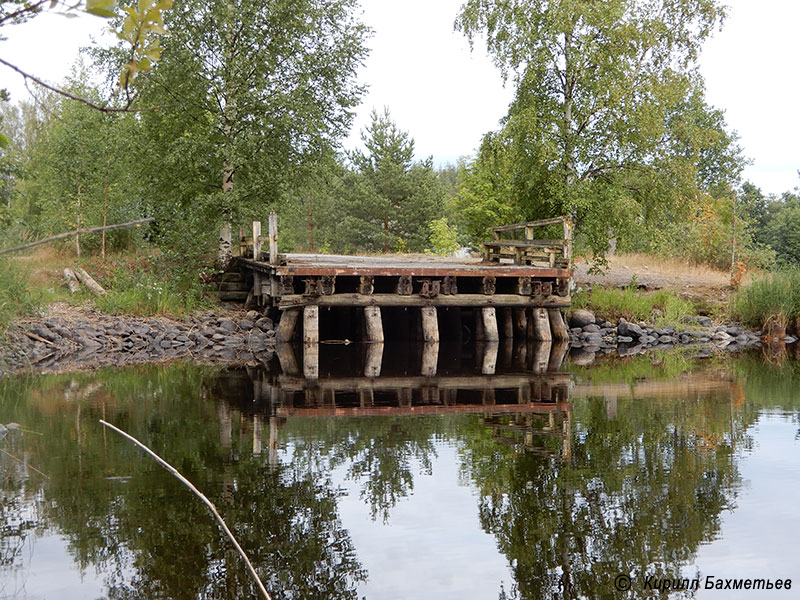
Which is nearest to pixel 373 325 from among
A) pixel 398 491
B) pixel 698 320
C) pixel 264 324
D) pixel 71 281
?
pixel 264 324

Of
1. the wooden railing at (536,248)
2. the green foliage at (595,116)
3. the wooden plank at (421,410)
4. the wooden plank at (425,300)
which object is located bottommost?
the wooden plank at (421,410)

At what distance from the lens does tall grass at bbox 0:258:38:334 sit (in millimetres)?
14484

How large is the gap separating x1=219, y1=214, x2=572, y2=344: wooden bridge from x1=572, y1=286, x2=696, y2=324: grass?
181 cm

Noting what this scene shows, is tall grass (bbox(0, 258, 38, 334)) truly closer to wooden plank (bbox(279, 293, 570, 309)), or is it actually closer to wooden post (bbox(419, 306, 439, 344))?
wooden plank (bbox(279, 293, 570, 309))

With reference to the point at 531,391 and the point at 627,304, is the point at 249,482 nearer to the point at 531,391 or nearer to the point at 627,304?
the point at 531,391

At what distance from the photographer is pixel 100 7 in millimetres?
1906

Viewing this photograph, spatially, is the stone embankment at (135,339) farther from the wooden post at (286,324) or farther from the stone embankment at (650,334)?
the stone embankment at (650,334)

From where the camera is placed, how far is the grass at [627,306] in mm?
20955

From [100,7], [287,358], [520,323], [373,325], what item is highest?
[100,7]

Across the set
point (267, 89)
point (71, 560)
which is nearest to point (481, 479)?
point (71, 560)

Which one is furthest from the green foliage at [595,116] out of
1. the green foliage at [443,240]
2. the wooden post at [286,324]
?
the green foliage at [443,240]

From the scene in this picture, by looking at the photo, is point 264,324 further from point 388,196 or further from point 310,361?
point 388,196

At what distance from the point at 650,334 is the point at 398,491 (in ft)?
49.2

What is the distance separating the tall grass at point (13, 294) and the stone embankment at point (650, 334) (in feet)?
38.3
